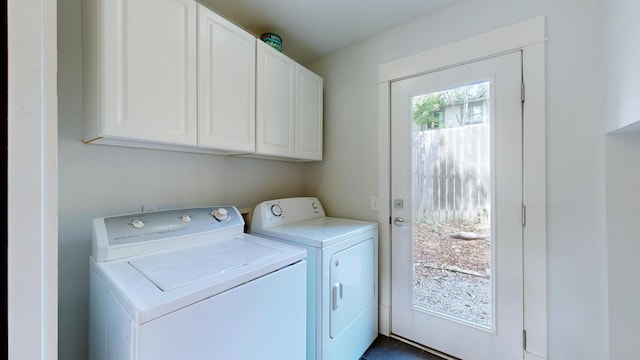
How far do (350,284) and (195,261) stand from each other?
979 mm

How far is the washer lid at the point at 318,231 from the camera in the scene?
1.46 metres

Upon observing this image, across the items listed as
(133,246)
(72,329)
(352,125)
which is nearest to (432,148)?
(352,125)

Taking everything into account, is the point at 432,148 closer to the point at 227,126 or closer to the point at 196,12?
the point at 227,126

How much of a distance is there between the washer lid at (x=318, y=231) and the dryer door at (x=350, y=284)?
0.33ft

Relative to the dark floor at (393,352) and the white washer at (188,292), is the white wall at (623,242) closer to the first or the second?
the dark floor at (393,352)

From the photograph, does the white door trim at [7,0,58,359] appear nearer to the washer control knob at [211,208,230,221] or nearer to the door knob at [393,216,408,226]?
the washer control knob at [211,208,230,221]

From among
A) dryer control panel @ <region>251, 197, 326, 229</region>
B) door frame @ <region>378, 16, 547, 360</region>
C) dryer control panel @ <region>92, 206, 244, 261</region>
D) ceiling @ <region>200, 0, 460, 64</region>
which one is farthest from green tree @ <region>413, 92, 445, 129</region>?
dryer control panel @ <region>92, 206, 244, 261</region>

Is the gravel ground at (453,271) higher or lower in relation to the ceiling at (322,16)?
lower

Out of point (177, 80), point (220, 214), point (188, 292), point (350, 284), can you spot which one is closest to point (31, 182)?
point (188, 292)

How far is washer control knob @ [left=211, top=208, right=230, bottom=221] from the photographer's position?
148 centimetres

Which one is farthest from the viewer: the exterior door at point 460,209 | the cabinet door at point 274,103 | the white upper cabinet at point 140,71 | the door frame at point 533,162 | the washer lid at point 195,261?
the cabinet door at point 274,103

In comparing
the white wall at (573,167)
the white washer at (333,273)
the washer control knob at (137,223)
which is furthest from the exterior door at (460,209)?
the washer control knob at (137,223)

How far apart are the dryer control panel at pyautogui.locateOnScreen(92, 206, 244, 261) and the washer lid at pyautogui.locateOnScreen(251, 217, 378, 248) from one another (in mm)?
257

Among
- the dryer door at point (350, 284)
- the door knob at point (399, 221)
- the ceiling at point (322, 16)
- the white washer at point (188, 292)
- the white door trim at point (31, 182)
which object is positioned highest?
the ceiling at point (322, 16)
